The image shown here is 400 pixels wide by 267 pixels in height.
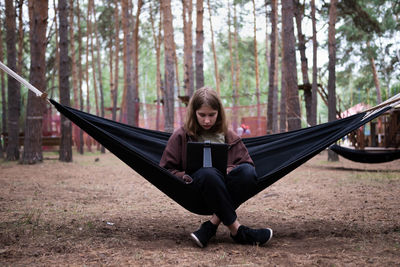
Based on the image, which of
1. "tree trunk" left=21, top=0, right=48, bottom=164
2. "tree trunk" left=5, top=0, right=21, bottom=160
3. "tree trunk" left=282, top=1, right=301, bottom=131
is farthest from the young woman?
"tree trunk" left=5, top=0, right=21, bottom=160

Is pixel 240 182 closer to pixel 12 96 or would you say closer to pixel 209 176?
Answer: pixel 209 176

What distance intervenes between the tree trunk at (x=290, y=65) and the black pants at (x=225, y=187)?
14.9 feet

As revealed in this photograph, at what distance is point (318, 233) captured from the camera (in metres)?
2.46

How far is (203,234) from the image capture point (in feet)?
7.13

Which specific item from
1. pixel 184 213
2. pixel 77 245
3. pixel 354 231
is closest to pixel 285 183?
pixel 184 213

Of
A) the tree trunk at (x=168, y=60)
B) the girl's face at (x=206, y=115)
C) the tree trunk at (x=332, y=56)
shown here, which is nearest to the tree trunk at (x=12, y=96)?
the tree trunk at (x=168, y=60)

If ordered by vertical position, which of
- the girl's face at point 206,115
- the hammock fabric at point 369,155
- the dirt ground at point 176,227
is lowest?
the dirt ground at point 176,227

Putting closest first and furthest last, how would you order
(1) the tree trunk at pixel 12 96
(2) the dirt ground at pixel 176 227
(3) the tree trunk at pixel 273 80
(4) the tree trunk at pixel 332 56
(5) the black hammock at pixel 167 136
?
(2) the dirt ground at pixel 176 227
(5) the black hammock at pixel 167 136
(4) the tree trunk at pixel 332 56
(1) the tree trunk at pixel 12 96
(3) the tree trunk at pixel 273 80

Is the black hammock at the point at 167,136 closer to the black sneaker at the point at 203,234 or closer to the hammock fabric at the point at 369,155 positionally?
the black sneaker at the point at 203,234

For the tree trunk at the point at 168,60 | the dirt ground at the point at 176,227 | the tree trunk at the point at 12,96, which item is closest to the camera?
the dirt ground at the point at 176,227

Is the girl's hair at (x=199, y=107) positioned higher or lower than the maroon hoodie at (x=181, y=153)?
higher

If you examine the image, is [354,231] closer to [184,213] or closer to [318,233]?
[318,233]

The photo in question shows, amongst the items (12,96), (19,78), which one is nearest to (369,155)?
(19,78)

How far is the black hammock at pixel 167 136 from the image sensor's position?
2.21 m
